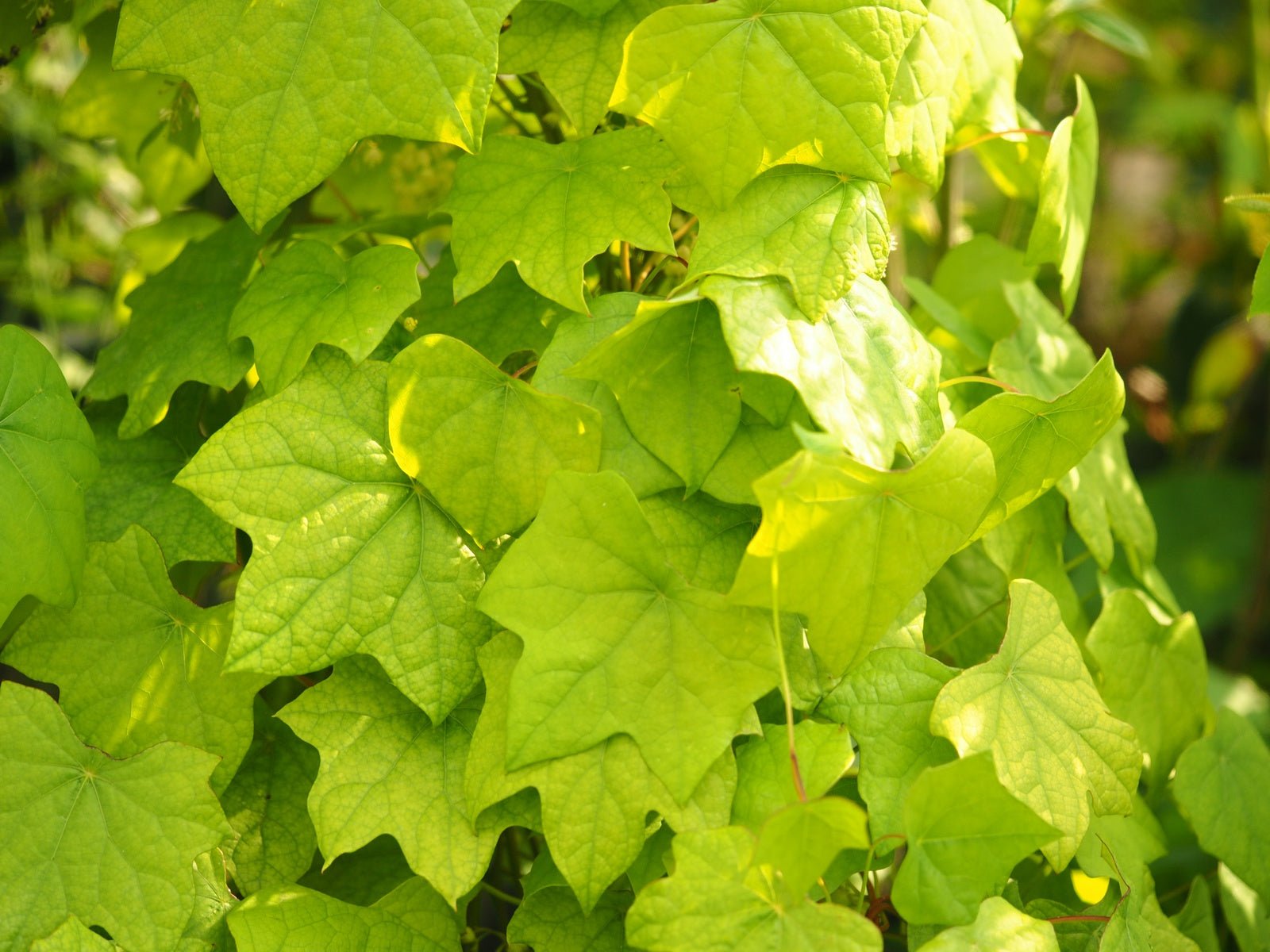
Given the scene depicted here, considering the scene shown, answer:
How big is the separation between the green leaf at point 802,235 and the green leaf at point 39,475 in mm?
513

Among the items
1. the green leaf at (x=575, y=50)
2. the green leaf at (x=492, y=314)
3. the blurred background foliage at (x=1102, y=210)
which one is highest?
the green leaf at (x=575, y=50)

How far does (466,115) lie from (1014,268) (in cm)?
66

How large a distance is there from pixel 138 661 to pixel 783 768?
52 centimetres

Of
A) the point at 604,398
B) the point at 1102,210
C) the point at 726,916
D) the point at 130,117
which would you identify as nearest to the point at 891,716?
the point at 726,916

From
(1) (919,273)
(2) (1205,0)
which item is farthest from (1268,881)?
(2) (1205,0)

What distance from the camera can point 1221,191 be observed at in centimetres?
Answer: 299

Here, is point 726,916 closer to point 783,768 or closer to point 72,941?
point 783,768

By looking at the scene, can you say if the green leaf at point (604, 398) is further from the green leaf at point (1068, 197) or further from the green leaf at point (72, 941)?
the green leaf at point (72, 941)

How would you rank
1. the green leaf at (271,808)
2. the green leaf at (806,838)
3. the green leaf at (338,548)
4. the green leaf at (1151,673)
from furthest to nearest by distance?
the green leaf at (1151,673)
the green leaf at (271,808)
the green leaf at (338,548)
the green leaf at (806,838)

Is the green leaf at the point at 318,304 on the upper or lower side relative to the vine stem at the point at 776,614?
upper

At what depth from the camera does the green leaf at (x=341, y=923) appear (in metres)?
0.80

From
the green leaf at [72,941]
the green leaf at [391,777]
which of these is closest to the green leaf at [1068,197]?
the green leaf at [391,777]

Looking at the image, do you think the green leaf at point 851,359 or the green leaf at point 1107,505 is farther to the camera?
the green leaf at point 1107,505

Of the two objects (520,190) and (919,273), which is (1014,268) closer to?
(520,190)
